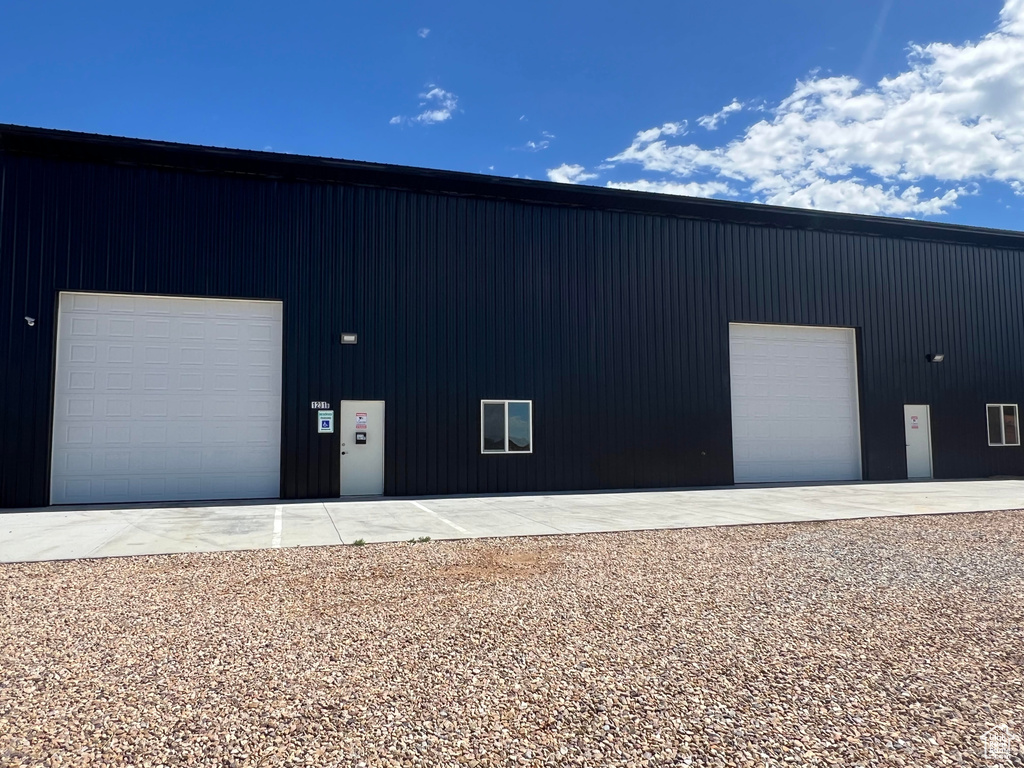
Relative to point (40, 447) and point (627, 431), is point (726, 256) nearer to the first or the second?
point (627, 431)

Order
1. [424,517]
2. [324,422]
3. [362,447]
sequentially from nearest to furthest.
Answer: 1. [424,517]
2. [324,422]
3. [362,447]

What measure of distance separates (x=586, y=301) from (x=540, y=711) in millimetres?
12507

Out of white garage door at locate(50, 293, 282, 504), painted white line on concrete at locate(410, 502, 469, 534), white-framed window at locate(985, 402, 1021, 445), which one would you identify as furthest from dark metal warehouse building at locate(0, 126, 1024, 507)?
painted white line on concrete at locate(410, 502, 469, 534)

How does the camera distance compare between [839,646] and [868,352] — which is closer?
[839,646]

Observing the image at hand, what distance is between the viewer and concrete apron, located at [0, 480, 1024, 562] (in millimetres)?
8195

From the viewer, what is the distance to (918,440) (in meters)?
17.5

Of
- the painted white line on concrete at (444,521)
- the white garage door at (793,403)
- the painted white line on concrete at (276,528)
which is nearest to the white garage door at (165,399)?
the painted white line on concrete at (276,528)

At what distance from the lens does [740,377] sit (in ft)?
53.1

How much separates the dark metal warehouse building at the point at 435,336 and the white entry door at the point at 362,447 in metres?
0.05

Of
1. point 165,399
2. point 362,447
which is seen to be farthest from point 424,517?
point 165,399

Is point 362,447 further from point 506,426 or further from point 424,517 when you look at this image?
point 424,517

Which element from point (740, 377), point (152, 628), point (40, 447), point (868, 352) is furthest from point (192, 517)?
point (868, 352)

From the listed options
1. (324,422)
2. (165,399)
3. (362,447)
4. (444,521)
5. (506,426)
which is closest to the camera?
(444,521)

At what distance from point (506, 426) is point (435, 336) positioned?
253 cm
